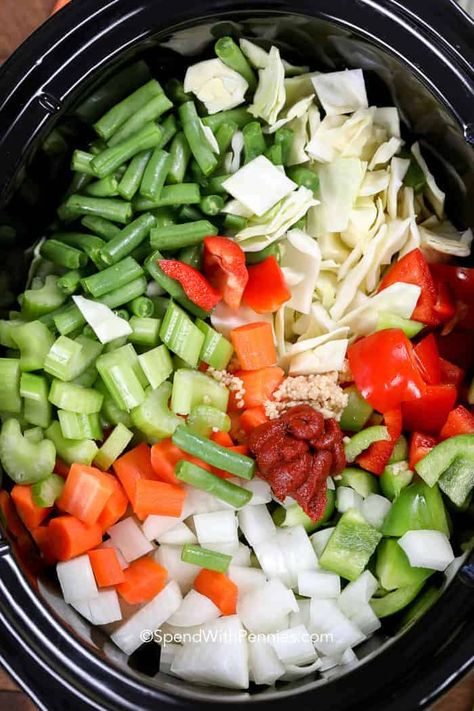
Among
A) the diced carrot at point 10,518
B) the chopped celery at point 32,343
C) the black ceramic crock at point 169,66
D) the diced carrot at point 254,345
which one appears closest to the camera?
the black ceramic crock at point 169,66

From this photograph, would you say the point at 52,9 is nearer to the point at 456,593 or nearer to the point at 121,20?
the point at 121,20

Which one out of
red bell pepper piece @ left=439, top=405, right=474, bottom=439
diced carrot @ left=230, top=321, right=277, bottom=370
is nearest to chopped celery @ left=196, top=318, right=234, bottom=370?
diced carrot @ left=230, top=321, right=277, bottom=370

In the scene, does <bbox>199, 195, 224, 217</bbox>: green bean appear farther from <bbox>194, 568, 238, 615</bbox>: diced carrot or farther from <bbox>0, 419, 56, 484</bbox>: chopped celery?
<bbox>194, 568, 238, 615</bbox>: diced carrot

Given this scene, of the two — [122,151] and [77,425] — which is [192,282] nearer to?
[122,151]

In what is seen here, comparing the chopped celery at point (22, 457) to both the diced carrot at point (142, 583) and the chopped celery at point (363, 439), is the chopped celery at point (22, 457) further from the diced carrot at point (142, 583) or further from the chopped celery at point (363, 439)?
the chopped celery at point (363, 439)

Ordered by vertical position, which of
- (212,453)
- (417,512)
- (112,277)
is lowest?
(212,453)

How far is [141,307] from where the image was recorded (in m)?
2.45

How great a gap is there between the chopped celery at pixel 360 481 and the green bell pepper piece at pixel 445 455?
187mm

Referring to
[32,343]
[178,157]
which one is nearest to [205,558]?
[32,343]

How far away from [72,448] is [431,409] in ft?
3.37

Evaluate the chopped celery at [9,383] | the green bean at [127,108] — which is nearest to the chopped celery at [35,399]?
the chopped celery at [9,383]

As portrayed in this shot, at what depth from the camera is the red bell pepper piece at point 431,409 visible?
2.43 metres

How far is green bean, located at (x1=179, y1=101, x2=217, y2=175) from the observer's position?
2.41 meters

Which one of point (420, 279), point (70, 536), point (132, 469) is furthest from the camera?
point (420, 279)
